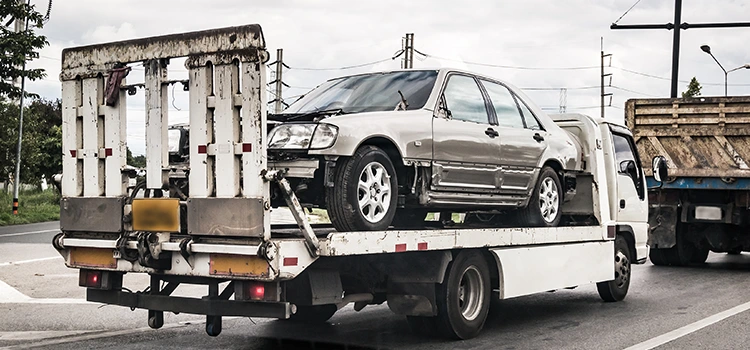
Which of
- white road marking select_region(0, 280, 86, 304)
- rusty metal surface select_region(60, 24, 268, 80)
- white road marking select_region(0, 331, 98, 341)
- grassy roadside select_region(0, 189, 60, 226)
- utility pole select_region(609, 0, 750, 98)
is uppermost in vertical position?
utility pole select_region(609, 0, 750, 98)

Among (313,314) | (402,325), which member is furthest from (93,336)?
(402,325)

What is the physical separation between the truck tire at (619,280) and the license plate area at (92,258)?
20.3 feet

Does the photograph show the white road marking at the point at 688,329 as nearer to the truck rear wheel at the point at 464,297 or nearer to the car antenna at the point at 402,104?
the truck rear wheel at the point at 464,297

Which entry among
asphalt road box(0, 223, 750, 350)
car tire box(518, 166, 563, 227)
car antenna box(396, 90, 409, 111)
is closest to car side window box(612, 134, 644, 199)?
Result: asphalt road box(0, 223, 750, 350)

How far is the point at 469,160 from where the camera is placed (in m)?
8.33

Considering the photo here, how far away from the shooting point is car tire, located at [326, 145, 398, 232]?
6762mm

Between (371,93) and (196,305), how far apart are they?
2.77 metres

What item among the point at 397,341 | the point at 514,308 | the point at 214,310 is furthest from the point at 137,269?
the point at 514,308

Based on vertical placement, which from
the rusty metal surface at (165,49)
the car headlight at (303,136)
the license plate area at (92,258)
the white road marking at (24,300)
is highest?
the rusty metal surface at (165,49)

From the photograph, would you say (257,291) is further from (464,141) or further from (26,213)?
(26,213)

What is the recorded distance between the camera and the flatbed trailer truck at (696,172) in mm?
14625

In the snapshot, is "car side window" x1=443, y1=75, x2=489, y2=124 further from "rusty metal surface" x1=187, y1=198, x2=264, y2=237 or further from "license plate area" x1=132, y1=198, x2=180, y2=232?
"license plate area" x1=132, y1=198, x2=180, y2=232

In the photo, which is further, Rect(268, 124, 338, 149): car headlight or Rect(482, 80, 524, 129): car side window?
Rect(482, 80, 524, 129): car side window

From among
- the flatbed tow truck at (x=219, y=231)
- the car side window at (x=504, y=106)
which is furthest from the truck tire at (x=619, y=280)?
the flatbed tow truck at (x=219, y=231)
